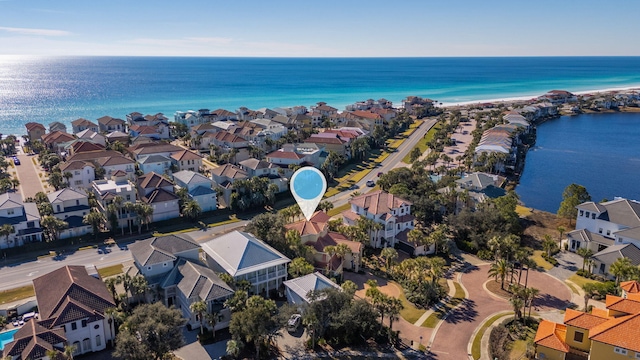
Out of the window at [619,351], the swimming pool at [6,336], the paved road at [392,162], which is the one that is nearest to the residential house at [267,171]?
the paved road at [392,162]

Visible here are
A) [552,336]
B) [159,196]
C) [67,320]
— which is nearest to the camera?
[67,320]

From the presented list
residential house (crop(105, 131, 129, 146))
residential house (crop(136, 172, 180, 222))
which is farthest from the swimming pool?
residential house (crop(105, 131, 129, 146))

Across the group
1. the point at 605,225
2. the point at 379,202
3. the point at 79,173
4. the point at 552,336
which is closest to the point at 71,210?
the point at 79,173

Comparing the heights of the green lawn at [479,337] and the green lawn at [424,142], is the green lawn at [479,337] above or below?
below

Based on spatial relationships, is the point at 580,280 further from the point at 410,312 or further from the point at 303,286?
the point at 303,286

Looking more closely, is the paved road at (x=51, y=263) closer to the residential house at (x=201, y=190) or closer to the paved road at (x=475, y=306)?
the residential house at (x=201, y=190)

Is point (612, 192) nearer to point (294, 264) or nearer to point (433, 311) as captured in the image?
point (433, 311)
